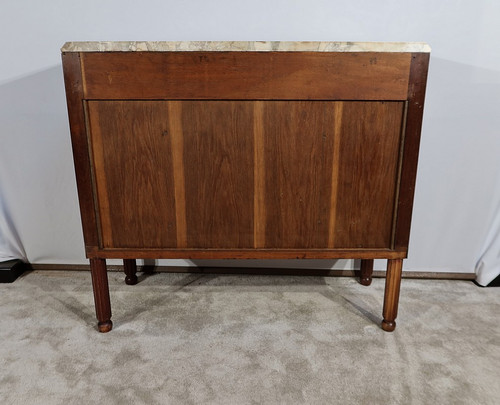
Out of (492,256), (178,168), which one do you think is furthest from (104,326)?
(492,256)

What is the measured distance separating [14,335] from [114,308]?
1.05 ft

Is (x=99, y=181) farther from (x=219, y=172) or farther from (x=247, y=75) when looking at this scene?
(x=247, y=75)

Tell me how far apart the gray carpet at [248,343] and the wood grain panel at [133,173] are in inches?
13.3

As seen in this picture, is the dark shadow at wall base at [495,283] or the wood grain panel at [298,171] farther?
the dark shadow at wall base at [495,283]

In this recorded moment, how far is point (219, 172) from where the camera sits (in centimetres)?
115

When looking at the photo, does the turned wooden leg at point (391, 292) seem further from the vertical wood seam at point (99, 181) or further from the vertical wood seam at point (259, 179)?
the vertical wood seam at point (99, 181)

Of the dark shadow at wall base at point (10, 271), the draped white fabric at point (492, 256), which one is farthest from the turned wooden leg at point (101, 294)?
the draped white fabric at point (492, 256)

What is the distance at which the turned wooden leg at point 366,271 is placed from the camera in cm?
158

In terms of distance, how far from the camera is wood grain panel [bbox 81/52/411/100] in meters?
1.05

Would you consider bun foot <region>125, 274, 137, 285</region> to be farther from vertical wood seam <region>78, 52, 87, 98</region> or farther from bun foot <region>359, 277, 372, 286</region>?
bun foot <region>359, 277, 372, 286</region>

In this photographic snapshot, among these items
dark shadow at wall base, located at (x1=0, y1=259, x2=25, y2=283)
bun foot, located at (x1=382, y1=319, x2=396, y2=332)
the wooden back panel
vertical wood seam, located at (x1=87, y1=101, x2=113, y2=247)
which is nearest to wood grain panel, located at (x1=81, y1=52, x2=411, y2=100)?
the wooden back panel

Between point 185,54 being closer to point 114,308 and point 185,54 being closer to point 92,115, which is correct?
point 92,115

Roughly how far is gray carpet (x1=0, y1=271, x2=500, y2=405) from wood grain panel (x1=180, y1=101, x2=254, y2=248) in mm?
329

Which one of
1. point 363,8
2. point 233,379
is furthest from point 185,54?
point 233,379
